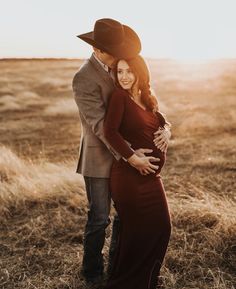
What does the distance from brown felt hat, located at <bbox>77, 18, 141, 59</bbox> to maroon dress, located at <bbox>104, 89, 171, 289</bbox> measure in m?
0.27

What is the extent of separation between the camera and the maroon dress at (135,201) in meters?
3.12

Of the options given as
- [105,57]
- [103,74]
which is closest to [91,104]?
[103,74]

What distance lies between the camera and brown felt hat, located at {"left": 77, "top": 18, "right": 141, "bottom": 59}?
310cm

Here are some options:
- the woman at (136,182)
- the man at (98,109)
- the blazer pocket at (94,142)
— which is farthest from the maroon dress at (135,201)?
the blazer pocket at (94,142)

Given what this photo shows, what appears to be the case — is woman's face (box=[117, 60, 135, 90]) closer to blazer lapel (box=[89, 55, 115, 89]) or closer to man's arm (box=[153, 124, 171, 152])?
blazer lapel (box=[89, 55, 115, 89])

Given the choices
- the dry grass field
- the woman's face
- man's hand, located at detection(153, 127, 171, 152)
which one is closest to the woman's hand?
man's hand, located at detection(153, 127, 171, 152)

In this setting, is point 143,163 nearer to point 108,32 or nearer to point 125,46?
point 125,46

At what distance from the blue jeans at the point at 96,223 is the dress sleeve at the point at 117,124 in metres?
0.44

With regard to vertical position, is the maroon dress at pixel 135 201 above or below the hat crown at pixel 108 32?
below

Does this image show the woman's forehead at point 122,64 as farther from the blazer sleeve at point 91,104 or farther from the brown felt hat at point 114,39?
the blazer sleeve at point 91,104

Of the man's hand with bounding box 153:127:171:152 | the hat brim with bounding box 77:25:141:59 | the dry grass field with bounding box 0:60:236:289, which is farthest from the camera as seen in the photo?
the dry grass field with bounding box 0:60:236:289

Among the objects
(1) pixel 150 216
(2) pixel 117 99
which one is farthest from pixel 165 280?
(2) pixel 117 99

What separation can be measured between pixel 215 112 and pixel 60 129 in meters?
4.61

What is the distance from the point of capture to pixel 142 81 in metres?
3.16
